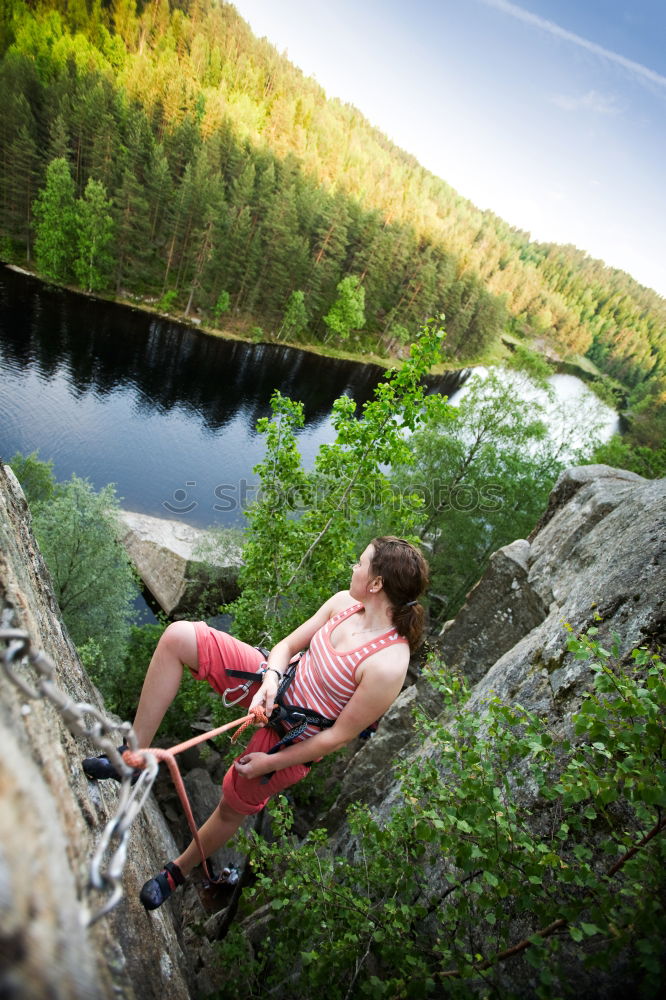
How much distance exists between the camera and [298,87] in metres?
122

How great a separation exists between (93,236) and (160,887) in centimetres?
5004

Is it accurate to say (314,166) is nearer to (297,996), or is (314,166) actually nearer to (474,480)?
(474,480)

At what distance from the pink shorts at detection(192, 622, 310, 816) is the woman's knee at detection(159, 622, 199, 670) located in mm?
72

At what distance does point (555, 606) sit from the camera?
19.5 feet

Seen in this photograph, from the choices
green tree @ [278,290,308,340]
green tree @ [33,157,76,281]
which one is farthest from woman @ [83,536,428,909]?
green tree @ [278,290,308,340]

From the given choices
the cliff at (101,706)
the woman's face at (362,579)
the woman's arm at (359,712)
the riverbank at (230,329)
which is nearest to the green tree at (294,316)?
the riverbank at (230,329)

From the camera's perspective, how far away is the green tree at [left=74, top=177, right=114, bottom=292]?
40094 mm

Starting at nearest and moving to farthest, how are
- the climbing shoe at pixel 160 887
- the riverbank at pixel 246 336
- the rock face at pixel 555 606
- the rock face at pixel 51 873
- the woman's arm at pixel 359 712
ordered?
1. the rock face at pixel 51 873
2. the climbing shoe at pixel 160 887
3. the woman's arm at pixel 359 712
4. the rock face at pixel 555 606
5. the riverbank at pixel 246 336

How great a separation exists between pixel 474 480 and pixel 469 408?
4227 mm

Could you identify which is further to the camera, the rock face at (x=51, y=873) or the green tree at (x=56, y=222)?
the green tree at (x=56, y=222)

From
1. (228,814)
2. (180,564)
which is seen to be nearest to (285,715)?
(228,814)

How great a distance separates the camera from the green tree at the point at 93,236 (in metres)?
40.1

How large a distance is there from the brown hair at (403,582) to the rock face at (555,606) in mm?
957

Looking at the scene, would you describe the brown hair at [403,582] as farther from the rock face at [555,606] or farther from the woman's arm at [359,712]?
the rock face at [555,606]
